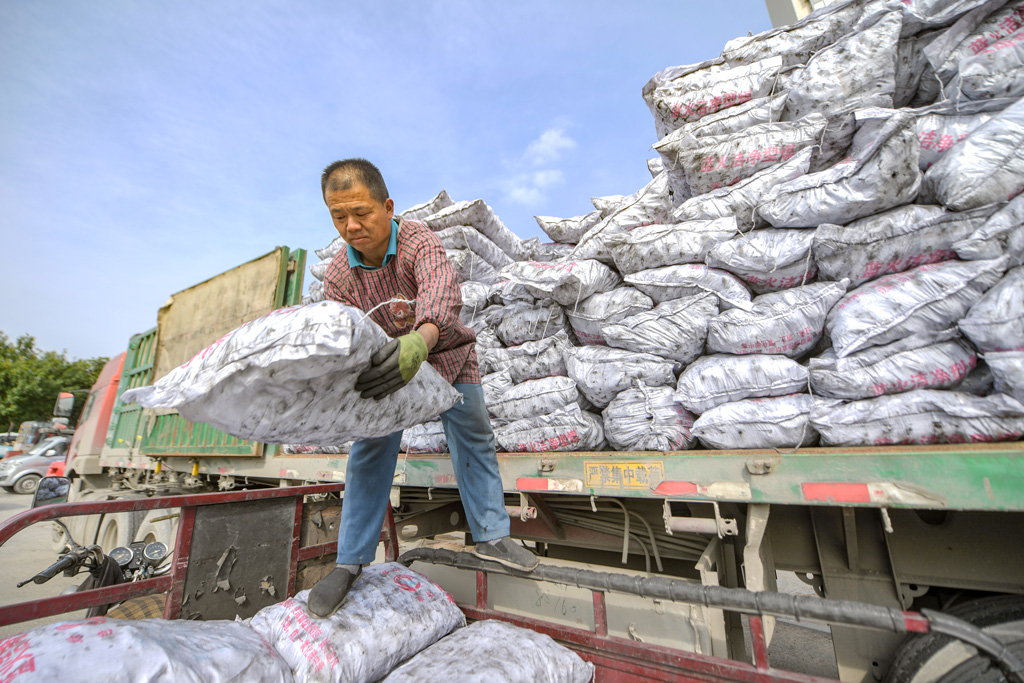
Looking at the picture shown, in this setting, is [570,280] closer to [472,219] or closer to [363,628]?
[472,219]

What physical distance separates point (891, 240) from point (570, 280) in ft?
4.49

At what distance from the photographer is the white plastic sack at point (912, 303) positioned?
1.71m

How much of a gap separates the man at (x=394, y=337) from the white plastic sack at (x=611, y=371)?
0.70 metres

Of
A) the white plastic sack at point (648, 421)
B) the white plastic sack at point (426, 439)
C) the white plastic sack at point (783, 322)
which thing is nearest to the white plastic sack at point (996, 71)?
the white plastic sack at point (783, 322)

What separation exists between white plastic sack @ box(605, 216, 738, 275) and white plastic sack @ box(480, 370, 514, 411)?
0.89 metres

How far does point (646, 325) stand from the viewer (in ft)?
7.52

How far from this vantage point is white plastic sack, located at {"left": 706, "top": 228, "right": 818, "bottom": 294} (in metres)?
2.12

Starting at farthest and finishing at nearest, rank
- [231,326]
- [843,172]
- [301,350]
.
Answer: [231,326], [843,172], [301,350]

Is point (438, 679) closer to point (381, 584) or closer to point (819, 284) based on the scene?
point (381, 584)

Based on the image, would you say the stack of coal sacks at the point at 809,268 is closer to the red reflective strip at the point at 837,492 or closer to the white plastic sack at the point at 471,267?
the red reflective strip at the point at 837,492

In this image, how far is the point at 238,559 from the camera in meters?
1.76

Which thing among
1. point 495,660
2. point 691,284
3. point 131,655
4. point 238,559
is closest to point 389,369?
point 131,655

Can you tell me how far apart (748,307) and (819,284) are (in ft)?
1.00

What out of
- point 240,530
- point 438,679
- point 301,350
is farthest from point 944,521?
point 240,530
